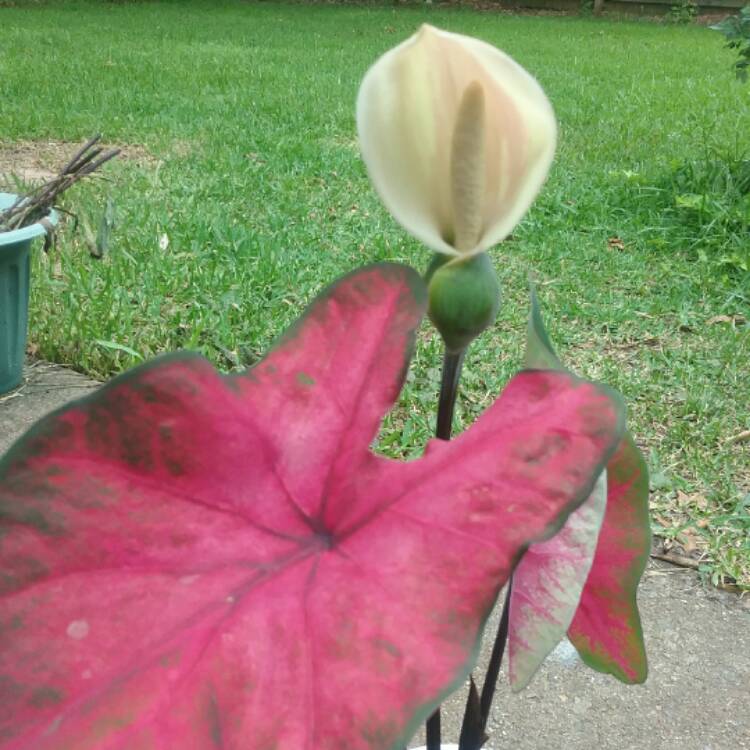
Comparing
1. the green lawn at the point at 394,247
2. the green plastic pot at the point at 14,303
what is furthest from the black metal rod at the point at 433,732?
the green plastic pot at the point at 14,303

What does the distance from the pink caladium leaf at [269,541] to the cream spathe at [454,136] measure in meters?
0.04

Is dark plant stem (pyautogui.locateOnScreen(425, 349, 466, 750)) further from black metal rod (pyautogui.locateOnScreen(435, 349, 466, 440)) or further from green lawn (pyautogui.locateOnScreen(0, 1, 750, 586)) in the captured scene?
green lawn (pyautogui.locateOnScreen(0, 1, 750, 586))

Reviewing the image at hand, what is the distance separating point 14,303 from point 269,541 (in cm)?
156

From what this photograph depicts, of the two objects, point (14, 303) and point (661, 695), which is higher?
point (14, 303)

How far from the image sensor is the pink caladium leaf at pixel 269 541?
0.34 meters

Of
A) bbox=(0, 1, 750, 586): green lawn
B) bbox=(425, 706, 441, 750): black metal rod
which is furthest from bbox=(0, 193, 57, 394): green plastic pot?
bbox=(425, 706, 441, 750): black metal rod

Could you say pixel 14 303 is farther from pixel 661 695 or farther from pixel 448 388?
pixel 448 388

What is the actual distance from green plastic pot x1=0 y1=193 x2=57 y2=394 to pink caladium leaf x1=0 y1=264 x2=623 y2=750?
1.39m

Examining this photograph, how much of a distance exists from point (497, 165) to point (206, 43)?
6762mm

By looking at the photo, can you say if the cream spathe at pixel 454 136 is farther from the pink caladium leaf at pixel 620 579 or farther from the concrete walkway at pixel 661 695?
the concrete walkway at pixel 661 695

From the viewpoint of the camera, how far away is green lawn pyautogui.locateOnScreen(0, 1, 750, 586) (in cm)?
180

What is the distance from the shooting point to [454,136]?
0.41 metres

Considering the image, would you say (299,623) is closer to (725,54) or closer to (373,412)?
(373,412)

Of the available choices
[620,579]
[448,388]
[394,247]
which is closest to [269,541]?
[448,388]
